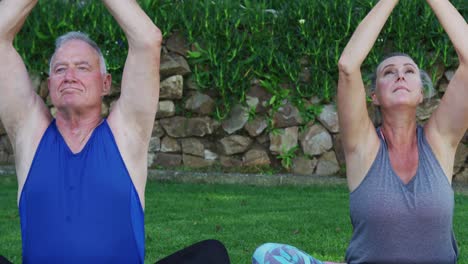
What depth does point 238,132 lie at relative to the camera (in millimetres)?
8188

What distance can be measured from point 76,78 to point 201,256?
0.87 m

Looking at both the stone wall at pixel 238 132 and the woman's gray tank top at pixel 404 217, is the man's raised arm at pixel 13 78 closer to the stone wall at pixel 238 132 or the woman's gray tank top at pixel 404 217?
the woman's gray tank top at pixel 404 217

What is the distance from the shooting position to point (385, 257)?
333cm

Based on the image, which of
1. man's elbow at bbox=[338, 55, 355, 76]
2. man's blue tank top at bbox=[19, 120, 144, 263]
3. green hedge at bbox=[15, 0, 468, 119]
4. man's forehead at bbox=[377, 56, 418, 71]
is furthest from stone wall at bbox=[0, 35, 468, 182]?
man's blue tank top at bbox=[19, 120, 144, 263]

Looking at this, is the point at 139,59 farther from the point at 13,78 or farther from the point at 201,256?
the point at 201,256

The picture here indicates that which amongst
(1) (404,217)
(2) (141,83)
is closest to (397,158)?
(1) (404,217)

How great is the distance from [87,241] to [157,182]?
473 centimetres

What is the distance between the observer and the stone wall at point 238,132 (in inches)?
318

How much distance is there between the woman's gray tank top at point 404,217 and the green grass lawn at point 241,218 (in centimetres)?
169

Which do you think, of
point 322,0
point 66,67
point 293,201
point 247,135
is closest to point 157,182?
point 247,135

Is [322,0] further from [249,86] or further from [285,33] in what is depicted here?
[249,86]

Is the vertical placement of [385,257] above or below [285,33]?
below

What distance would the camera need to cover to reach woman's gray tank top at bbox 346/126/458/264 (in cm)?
330

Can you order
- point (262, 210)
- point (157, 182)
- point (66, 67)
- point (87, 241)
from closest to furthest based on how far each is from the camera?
point (87, 241) → point (66, 67) → point (262, 210) → point (157, 182)
